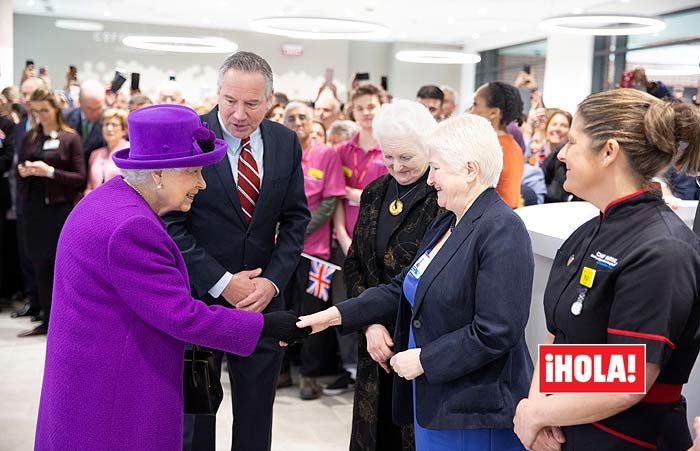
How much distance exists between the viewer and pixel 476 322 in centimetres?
190

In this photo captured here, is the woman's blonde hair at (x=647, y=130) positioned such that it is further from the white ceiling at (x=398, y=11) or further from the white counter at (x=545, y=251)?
the white ceiling at (x=398, y=11)

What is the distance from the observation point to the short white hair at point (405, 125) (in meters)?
2.65

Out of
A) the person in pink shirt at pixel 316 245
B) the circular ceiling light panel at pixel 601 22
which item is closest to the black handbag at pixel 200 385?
the person in pink shirt at pixel 316 245

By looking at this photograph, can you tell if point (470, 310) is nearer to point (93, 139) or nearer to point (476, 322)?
point (476, 322)

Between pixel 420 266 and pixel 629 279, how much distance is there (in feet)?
2.52

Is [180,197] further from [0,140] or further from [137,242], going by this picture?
[0,140]

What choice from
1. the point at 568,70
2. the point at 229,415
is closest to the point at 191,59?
the point at 568,70

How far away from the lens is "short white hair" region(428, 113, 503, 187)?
2.00 metres

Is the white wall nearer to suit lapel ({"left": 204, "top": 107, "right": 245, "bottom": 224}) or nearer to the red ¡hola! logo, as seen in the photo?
suit lapel ({"left": 204, "top": 107, "right": 245, "bottom": 224})

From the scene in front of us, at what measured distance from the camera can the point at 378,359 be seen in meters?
2.38

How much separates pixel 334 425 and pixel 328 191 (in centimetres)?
129

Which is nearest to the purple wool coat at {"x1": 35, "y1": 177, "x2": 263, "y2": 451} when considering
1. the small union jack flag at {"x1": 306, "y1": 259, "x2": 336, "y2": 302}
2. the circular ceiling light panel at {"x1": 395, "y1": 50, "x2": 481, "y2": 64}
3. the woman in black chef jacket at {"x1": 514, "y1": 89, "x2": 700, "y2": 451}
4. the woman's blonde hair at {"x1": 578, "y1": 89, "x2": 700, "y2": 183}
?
the woman in black chef jacket at {"x1": 514, "y1": 89, "x2": 700, "y2": 451}

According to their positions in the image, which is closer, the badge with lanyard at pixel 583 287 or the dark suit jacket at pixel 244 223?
the badge with lanyard at pixel 583 287

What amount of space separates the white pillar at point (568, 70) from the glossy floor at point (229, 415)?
12.2 metres
